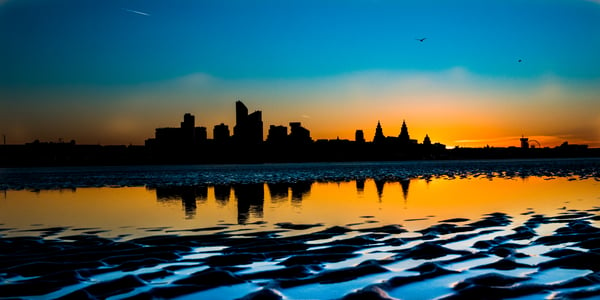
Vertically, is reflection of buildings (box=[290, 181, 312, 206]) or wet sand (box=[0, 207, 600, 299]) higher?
wet sand (box=[0, 207, 600, 299])

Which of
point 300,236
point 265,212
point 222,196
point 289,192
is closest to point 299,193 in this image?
point 289,192

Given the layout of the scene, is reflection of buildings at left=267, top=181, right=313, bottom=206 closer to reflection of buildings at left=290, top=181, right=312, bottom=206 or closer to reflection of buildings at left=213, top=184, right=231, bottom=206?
reflection of buildings at left=290, top=181, right=312, bottom=206

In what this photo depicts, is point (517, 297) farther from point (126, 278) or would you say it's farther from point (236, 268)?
point (126, 278)

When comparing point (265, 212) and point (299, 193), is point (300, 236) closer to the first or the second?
point (265, 212)

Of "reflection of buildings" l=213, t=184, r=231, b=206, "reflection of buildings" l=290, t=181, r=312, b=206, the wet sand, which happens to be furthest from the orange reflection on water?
the wet sand

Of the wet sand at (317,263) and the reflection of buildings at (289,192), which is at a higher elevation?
the wet sand at (317,263)

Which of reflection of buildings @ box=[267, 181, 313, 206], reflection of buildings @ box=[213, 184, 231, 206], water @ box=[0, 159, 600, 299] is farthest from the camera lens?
reflection of buildings @ box=[267, 181, 313, 206]

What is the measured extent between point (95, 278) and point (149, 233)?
569 centimetres

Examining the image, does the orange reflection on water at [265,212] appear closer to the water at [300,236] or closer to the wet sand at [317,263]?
the water at [300,236]

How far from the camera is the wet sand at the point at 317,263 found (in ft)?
22.1

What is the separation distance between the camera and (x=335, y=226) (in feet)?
46.4

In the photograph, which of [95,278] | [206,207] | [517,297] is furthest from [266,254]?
[206,207]

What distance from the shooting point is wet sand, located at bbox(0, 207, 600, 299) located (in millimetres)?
6738

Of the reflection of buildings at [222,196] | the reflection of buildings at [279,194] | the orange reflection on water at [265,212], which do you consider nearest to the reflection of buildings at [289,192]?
the reflection of buildings at [279,194]
